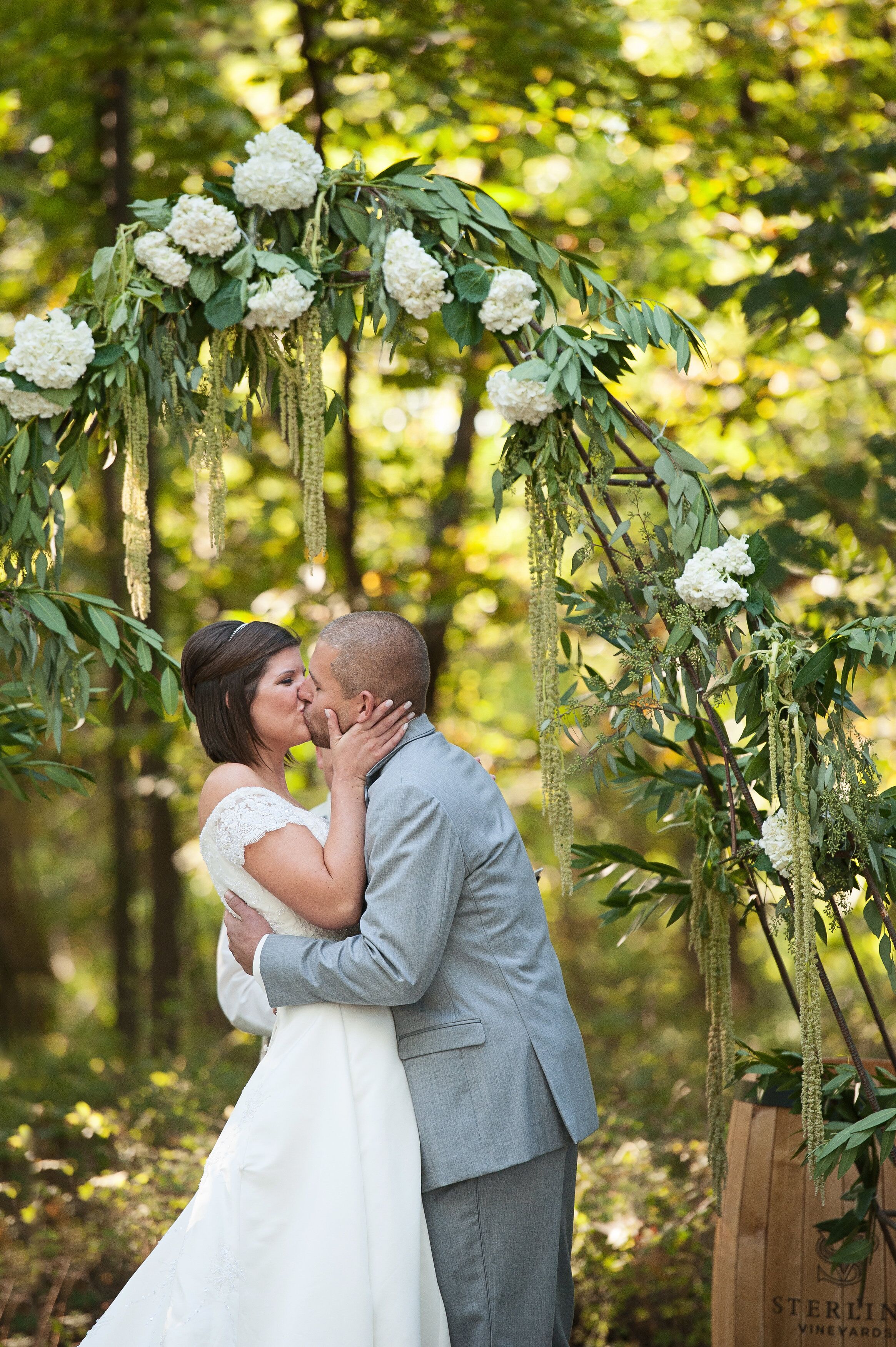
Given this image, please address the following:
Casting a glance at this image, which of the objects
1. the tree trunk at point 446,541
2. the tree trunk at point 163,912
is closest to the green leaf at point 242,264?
the tree trunk at point 446,541

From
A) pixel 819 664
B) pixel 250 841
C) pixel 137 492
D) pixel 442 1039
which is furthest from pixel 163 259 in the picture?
pixel 442 1039

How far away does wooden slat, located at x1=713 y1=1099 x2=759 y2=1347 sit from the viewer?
262 centimetres

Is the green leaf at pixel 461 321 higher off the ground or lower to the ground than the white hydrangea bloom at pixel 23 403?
higher

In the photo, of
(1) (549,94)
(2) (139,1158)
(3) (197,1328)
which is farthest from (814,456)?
(3) (197,1328)

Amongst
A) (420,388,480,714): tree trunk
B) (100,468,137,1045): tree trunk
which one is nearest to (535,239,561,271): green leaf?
(420,388,480,714): tree trunk

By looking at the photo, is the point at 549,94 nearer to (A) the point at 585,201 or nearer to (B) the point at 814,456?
(A) the point at 585,201

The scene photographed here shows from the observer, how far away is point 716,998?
2.59 meters

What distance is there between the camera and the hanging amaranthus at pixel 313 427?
2.51 meters

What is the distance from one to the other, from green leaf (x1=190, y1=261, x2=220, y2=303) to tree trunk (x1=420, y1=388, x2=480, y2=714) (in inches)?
111

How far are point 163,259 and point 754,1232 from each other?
2573mm

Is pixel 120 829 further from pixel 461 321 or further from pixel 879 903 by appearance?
pixel 879 903

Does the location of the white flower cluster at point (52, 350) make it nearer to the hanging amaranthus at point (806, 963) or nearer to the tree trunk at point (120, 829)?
the hanging amaranthus at point (806, 963)

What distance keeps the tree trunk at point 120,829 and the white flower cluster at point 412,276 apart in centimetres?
356

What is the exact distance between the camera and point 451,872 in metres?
2.08
